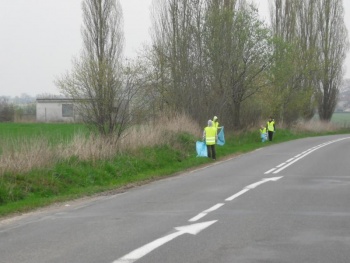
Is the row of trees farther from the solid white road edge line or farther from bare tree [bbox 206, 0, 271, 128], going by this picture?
the solid white road edge line

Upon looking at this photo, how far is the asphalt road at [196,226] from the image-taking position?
22.0ft

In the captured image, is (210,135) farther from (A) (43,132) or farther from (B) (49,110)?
(B) (49,110)

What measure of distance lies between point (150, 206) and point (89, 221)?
1815 mm

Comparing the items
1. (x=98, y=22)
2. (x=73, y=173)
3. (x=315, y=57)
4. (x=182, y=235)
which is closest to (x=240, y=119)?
(x=98, y=22)

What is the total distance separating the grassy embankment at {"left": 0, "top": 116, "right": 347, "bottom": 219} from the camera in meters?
13.2

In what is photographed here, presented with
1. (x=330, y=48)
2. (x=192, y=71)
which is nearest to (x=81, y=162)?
(x=192, y=71)

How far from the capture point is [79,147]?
57.2ft

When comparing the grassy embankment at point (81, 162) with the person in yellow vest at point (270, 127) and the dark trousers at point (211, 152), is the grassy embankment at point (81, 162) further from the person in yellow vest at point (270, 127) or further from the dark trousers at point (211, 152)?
the person in yellow vest at point (270, 127)

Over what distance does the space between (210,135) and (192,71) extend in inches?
449

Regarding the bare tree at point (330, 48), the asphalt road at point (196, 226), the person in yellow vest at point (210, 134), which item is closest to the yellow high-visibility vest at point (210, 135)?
the person in yellow vest at point (210, 134)

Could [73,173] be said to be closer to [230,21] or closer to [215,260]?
[215,260]

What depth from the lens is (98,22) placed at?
1217 inches

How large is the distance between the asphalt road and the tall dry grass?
2.48 meters

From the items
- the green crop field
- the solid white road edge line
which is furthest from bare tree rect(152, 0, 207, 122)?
the solid white road edge line
